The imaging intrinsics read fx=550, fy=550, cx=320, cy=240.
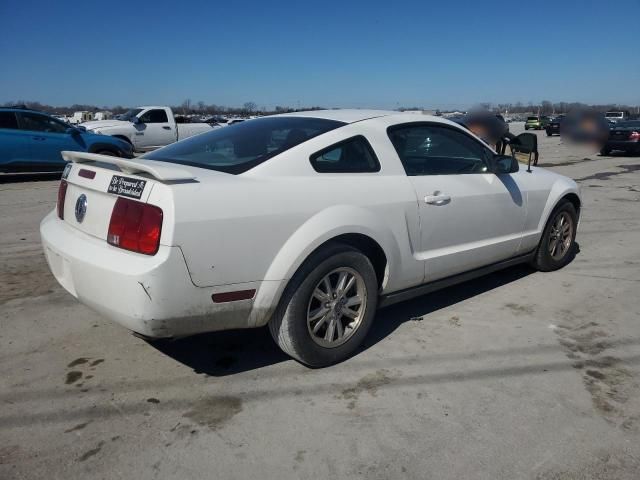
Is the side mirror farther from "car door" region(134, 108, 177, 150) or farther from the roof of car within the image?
"car door" region(134, 108, 177, 150)

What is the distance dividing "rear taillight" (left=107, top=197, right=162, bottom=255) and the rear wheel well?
95cm

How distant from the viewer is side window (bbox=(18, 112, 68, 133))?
11875mm

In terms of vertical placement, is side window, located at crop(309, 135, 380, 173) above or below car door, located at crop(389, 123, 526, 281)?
above

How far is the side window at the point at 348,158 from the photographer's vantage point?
11.0ft

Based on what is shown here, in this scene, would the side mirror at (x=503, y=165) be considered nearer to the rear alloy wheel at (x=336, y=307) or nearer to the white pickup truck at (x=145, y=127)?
the rear alloy wheel at (x=336, y=307)

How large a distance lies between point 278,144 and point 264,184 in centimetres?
49

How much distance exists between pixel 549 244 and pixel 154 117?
16.0 meters

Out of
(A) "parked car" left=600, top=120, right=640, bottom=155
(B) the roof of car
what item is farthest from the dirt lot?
(A) "parked car" left=600, top=120, right=640, bottom=155

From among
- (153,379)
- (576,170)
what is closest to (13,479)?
(153,379)

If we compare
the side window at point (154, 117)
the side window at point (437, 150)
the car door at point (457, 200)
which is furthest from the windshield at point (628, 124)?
the side window at point (437, 150)

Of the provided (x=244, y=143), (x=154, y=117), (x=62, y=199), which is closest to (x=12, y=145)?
(x=154, y=117)

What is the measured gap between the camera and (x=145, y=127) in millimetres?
17859

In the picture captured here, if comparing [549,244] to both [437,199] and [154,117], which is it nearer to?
[437,199]

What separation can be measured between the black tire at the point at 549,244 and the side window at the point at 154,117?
15.6 metres
